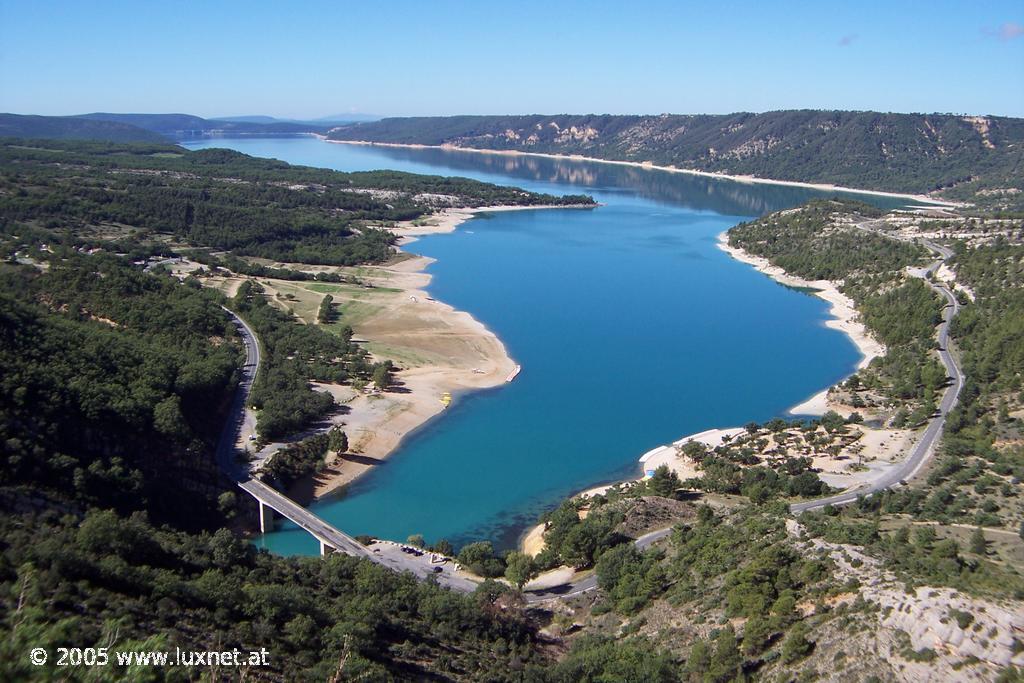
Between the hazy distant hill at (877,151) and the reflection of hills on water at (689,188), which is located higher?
the hazy distant hill at (877,151)

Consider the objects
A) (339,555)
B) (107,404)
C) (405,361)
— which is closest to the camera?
(339,555)

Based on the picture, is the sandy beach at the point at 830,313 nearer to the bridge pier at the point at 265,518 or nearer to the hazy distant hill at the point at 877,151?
the bridge pier at the point at 265,518

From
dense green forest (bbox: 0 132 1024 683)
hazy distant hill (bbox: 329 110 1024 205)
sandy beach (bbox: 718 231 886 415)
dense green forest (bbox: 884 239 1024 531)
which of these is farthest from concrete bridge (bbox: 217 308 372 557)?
hazy distant hill (bbox: 329 110 1024 205)

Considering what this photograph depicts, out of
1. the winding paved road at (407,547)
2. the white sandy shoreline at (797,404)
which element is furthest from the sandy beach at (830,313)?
the winding paved road at (407,547)

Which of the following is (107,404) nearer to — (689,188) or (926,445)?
(926,445)

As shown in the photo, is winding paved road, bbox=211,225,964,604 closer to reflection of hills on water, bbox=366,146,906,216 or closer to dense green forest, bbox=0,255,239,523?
dense green forest, bbox=0,255,239,523

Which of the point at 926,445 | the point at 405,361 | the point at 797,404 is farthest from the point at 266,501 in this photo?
the point at 797,404
